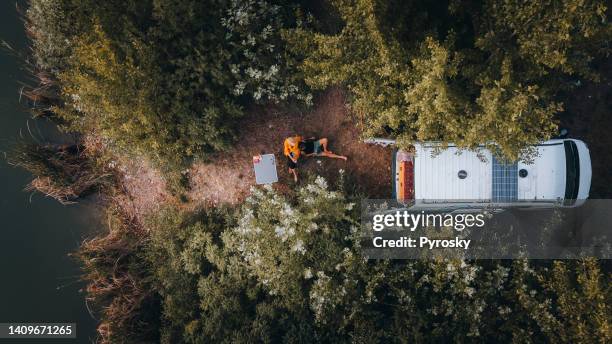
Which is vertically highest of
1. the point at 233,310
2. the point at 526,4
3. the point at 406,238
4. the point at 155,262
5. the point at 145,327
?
the point at 526,4

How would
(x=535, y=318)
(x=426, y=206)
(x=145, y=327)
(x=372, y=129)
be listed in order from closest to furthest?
1. (x=535, y=318)
2. (x=372, y=129)
3. (x=426, y=206)
4. (x=145, y=327)

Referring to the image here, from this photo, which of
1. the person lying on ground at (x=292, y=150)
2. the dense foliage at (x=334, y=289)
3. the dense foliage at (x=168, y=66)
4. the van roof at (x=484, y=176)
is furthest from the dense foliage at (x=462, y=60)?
the dense foliage at (x=334, y=289)

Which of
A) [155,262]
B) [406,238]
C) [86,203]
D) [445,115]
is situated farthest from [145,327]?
[445,115]

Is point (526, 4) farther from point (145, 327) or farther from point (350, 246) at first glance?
point (145, 327)

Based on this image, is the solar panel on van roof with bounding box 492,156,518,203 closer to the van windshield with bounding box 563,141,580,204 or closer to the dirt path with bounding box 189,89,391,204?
the van windshield with bounding box 563,141,580,204

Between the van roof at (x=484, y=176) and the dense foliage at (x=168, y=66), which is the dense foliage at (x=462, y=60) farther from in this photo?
the dense foliage at (x=168, y=66)

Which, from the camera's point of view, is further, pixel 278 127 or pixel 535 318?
pixel 278 127
